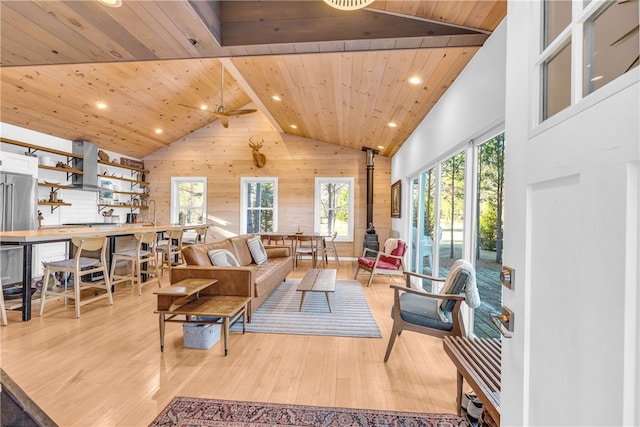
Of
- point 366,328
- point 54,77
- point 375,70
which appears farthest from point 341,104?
point 54,77

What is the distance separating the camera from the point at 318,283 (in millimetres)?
3820

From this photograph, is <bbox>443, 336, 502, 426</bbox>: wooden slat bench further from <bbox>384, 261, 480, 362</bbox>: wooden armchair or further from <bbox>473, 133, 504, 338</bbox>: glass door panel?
<bbox>473, 133, 504, 338</bbox>: glass door panel

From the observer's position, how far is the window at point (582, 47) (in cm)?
59

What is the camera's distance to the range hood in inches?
235

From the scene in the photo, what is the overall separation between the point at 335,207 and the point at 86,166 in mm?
5488

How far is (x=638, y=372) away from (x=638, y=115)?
422mm

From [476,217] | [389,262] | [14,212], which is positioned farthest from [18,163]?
[476,217]

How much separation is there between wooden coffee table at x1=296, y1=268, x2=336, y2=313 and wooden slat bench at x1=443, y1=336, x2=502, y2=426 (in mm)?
1711

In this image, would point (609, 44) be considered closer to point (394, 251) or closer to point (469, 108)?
point (469, 108)

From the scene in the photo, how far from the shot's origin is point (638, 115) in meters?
0.50

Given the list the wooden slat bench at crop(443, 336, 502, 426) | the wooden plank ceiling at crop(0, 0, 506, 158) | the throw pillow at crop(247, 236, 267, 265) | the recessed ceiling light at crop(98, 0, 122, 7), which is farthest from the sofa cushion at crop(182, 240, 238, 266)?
the wooden slat bench at crop(443, 336, 502, 426)

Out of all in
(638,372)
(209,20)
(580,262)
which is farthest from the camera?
(209,20)

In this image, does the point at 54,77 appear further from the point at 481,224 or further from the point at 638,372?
the point at 638,372

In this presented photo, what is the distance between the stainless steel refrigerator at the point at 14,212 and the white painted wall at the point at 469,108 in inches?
243
